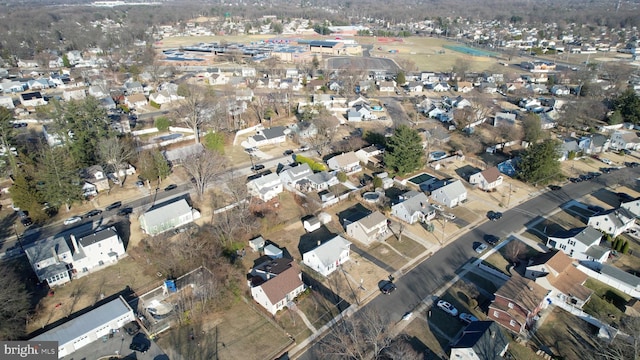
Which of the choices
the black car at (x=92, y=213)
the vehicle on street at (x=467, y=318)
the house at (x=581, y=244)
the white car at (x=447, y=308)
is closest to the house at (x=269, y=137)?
the black car at (x=92, y=213)

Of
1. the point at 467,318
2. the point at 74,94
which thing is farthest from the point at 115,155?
the point at 74,94

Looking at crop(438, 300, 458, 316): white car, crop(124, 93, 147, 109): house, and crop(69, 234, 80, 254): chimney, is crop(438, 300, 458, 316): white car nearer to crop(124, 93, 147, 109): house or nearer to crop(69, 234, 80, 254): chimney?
crop(69, 234, 80, 254): chimney

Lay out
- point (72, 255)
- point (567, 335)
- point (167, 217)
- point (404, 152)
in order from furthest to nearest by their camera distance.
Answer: point (404, 152), point (167, 217), point (72, 255), point (567, 335)

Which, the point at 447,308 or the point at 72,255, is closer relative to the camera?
the point at 447,308

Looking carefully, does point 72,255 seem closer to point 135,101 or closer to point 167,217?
point 167,217

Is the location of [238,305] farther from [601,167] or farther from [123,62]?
[123,62]

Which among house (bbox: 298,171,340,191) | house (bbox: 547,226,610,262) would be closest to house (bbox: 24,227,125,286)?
house (bbox: 298,171,340,191)
